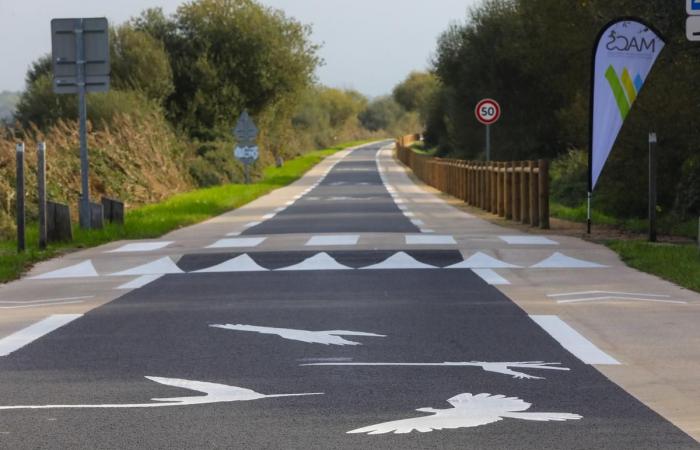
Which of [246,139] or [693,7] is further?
[246,139]

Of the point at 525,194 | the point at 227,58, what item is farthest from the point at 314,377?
the point at 227,58

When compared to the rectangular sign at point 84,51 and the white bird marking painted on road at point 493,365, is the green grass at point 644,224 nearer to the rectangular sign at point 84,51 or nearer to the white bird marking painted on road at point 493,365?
the rectangular sign at point 84,51

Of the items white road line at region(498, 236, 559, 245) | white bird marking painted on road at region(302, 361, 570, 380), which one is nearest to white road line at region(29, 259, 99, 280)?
white road line at region(498, 236, 559, 245)

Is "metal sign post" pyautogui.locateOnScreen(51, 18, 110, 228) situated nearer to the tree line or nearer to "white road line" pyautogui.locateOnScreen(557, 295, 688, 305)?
the tree line

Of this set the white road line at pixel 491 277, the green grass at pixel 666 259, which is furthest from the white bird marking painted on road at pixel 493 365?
the white road line at pixel 491 277

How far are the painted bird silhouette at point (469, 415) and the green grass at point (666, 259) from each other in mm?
6241

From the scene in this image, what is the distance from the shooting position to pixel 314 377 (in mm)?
8234

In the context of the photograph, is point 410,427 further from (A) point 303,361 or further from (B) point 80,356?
(B) point 80,356

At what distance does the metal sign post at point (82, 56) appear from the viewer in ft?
78.2

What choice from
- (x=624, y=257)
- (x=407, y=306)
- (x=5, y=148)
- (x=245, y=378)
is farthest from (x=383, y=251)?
(x=5, y=148)

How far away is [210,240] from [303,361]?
12640mm

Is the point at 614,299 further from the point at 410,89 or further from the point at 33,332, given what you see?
the point at 410,89

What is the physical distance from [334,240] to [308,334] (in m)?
10.2

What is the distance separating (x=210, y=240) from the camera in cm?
2136
